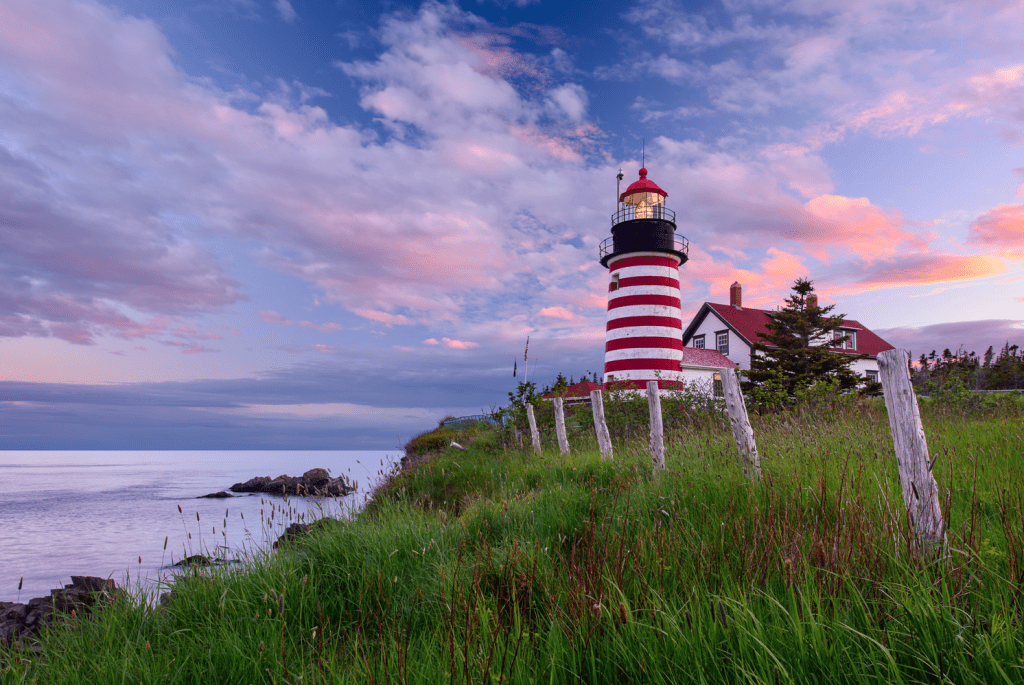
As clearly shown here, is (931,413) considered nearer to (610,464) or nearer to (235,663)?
(610,464)

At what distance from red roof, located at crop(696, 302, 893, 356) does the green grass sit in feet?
104

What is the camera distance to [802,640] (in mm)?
2020

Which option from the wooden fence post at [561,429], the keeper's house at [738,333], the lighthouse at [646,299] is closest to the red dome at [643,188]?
the lighthouse at [646,299]

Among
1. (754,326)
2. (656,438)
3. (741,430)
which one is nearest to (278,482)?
(656,438)

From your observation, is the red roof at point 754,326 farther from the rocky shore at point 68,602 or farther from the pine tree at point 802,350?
the rocky shore at point 68,602

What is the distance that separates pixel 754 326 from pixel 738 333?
2.52 metres

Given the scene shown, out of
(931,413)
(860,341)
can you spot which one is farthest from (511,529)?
(860,341)

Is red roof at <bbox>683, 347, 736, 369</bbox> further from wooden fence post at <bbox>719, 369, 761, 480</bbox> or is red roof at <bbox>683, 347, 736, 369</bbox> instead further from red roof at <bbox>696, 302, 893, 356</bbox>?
wooden fence post at <bbox>719, 369, 761, 480</bbox>

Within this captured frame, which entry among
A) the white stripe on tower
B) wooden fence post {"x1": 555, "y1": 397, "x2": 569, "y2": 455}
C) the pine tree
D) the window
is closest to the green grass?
wooden fence post {"x1": 555, "y1": 397, "x2": 569, "y2": 455}

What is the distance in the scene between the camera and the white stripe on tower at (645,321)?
2572 cm

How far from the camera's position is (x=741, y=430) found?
21.7ft

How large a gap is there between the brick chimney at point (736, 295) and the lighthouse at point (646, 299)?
16855 mm

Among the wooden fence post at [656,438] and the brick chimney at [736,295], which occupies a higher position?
the brick chimney at [736,295]

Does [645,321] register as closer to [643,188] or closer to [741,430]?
[643,188]
